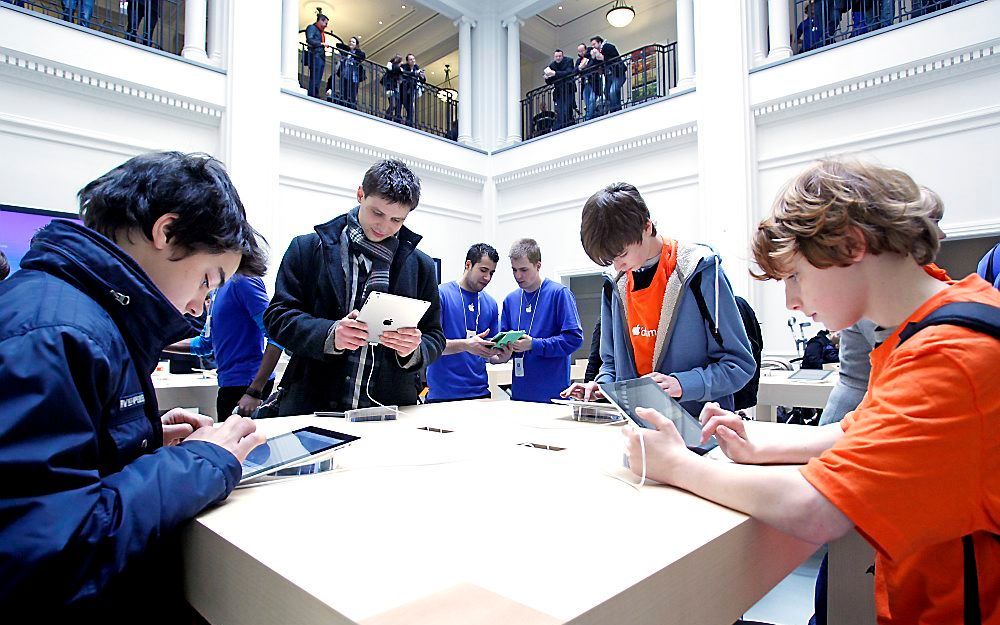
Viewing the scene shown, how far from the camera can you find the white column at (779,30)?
6.97m

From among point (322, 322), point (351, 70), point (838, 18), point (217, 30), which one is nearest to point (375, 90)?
point (351, 70)

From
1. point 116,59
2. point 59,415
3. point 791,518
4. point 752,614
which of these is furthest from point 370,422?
point 116,59

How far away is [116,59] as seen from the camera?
5.98 meters

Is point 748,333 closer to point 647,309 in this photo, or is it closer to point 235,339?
point 647,309

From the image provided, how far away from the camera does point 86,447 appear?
0.72m

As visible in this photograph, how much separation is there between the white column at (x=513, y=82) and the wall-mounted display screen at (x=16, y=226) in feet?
21.3

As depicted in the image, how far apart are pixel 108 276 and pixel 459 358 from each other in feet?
8.87

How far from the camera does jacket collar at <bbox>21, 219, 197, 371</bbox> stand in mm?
851

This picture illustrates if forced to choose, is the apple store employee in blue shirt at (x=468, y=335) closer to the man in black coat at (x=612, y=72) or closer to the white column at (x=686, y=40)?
the white column at (x=686, y=40)

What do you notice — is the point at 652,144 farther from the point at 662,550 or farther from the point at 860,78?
the point at 662,550

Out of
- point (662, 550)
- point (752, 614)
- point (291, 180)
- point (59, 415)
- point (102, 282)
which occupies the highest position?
point (291, 180)

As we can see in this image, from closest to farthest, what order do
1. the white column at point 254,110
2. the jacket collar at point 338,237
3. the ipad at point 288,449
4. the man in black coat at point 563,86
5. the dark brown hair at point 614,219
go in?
the ipad at point 288,449, the dark brown hair at point 614,219, the jacket collar at point 338,237, the white column at point 254,110, the man in black coat at point 563,86

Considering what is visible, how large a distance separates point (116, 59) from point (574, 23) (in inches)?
352

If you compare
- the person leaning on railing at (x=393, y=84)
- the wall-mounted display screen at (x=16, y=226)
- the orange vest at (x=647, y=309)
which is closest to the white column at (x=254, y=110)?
the wall-mounted display screen at (x=16, y=226)
